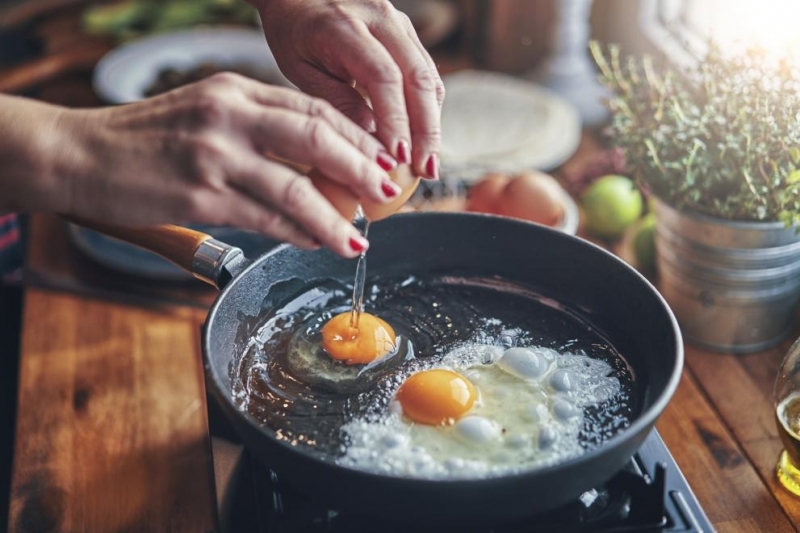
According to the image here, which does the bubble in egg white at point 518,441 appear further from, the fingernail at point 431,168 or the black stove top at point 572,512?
the fingernail at point 431,168

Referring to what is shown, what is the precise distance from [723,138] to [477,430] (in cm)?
76

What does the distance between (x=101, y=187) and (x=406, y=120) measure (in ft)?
1.27

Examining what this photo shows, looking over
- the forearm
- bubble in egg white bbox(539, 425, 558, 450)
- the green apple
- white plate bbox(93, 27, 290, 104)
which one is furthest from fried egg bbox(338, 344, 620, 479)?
white plate bbox(93, 27, 290, 104)

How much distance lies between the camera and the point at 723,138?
1.50 m

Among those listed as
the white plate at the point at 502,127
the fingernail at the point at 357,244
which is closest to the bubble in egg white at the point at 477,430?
the fingernail at the point at 357,244

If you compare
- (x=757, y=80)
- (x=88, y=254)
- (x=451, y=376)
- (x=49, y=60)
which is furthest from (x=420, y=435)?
(x=49, y=60)

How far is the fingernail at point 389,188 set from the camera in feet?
3.26

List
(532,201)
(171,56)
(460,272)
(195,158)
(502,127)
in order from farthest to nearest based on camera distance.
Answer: (171,56) → (502,127) → (532,201) → (460,272) → (195,158)

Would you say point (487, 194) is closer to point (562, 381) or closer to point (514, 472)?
point (562, 381)

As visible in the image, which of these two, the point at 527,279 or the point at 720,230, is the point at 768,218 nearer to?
the point at 720,230

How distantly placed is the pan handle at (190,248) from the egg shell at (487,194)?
2.42 feet

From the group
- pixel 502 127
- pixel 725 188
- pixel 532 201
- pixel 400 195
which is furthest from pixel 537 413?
pixel 502 127

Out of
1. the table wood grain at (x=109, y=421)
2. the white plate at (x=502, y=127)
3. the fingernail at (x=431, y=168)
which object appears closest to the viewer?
the fingernail at (x=431, y=168)

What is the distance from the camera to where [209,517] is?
1318mm
